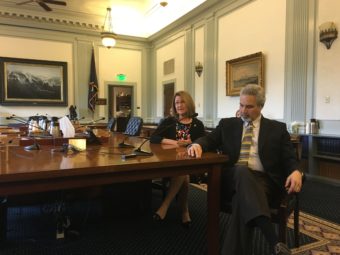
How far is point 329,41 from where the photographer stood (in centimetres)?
→ 392

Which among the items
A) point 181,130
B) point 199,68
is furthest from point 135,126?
point 199,68

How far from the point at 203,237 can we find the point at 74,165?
4.15ft

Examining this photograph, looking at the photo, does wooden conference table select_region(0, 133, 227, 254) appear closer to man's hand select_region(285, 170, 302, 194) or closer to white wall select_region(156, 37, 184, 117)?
man's hand select_region(285, 170, 302, 194)

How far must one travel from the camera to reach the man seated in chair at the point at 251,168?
1.53m

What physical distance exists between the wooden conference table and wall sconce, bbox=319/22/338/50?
3.11 metres

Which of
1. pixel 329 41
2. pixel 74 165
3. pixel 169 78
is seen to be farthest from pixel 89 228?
pixel 169 78

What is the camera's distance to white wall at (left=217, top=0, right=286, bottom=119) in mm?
4732

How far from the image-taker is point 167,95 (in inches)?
325

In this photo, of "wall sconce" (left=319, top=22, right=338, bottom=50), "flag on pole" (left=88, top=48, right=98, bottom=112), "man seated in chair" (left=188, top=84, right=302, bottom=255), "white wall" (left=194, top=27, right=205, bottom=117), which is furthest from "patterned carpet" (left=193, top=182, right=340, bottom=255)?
"flag on pole" (left=88, top=48, right=98, bottom=112)

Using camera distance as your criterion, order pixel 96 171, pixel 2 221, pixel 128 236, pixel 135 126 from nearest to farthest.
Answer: pixel 96 171 → pixel 2 221 → pixel 128 236 → pixel 135 126

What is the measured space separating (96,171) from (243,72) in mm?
4561

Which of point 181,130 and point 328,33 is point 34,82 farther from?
point 328,33

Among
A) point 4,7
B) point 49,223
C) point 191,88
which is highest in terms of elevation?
point 4,7

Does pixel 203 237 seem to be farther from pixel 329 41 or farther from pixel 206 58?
pixel 206 58
